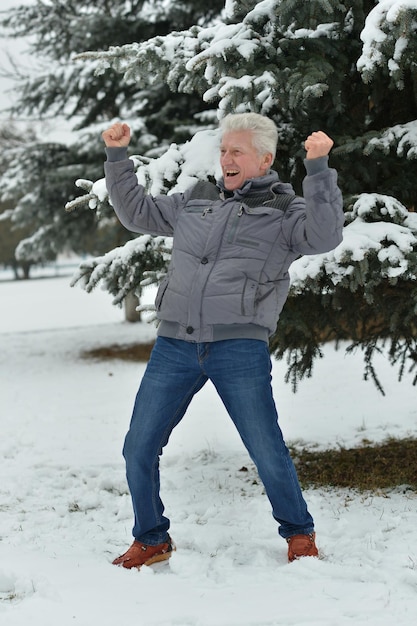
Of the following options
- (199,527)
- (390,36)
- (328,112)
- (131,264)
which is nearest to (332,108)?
(328,112)

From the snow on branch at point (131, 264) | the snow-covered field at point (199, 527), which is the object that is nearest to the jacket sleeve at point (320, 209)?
the snow-covered field at point (199, 527)

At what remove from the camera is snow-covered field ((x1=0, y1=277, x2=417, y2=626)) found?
294cm

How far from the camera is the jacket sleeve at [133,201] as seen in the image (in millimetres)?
3422

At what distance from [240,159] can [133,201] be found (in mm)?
518

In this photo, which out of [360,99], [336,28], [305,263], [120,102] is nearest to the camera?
[305,263]

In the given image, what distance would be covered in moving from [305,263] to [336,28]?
1564 millimetres

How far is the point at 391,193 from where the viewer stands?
4.94 meters

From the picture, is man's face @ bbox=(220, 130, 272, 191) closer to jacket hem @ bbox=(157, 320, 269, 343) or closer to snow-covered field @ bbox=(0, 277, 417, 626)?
jacket hem @ bbox=(157, 320, 269, 343)

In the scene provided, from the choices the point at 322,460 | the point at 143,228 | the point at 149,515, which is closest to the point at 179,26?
the point at 322,460

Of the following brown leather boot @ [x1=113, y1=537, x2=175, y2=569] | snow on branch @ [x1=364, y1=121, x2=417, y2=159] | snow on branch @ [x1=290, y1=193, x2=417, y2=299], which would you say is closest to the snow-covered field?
brown leather boot @ [x1=113, y1=537, x2=175, y2=569]

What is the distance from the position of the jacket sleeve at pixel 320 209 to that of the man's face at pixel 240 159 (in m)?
0.30

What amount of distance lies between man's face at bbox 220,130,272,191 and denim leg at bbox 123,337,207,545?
753 mm

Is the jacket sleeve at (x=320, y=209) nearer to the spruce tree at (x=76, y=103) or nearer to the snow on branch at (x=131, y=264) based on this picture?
the snow on branch at (x=131, y=264)

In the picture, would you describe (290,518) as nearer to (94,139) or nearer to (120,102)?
(94,139)
